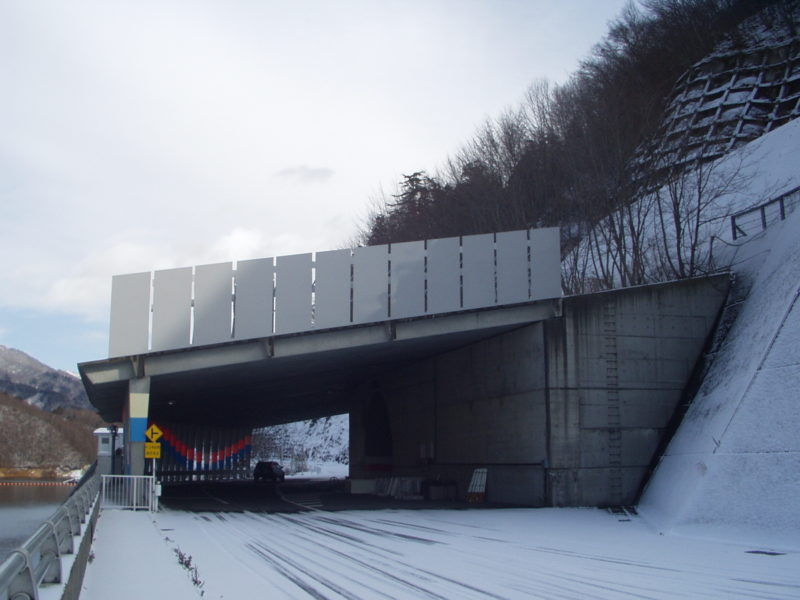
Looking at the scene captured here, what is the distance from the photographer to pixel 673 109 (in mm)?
58625

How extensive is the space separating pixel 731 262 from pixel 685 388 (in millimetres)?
6149

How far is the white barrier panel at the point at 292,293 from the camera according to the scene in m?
23.6

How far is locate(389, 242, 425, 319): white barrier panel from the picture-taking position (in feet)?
80.7

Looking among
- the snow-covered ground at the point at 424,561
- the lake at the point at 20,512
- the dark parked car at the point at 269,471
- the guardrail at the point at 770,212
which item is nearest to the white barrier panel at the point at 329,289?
the snow-covered ground at the point at 424,561

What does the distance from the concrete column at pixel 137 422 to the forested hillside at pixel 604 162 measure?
2098cm

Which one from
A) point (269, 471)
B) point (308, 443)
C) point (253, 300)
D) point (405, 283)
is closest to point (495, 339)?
point (405, 283)

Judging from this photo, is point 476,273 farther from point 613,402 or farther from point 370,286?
point 613,402

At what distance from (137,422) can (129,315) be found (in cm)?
335

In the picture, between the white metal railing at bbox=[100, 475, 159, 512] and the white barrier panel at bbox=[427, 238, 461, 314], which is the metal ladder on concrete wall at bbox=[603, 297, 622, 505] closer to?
the white barrier panel at bbox=[427, 238, 461, 314]

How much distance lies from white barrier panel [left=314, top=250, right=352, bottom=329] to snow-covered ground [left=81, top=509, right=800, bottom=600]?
253 inches

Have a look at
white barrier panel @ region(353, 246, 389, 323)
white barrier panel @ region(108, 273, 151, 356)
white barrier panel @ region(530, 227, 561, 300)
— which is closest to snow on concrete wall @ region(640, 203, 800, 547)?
white barrier panel @ region(530, 227, 561, 300)

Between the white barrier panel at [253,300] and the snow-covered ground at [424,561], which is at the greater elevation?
the white barrier panel at [253,300]

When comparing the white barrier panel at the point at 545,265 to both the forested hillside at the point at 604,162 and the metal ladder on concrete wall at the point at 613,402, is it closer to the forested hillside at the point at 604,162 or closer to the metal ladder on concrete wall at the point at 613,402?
the metal ladder on concrete wall at the point at 613,402

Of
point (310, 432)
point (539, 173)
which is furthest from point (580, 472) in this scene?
point (310, 432)
